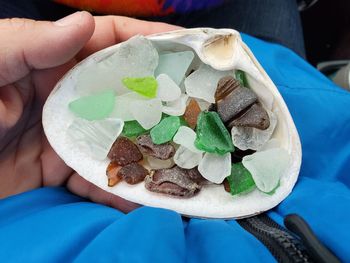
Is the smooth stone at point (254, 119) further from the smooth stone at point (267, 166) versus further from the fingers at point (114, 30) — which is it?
the fingers at point (114, 30)

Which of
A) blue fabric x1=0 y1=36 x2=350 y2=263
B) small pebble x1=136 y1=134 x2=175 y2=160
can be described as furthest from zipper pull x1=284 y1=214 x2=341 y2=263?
small pebble x1=136 y1=134 x2=175 y2=160

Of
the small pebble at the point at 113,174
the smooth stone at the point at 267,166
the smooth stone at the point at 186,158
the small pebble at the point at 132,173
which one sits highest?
the smooth stone at the point at 267,166

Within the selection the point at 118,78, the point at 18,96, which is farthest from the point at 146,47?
the point at 18,96

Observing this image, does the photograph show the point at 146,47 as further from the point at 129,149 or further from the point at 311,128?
the point at 311,128

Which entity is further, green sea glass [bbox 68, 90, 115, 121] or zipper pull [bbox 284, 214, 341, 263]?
green sea glass [bbox 68, 90, 115, 121]

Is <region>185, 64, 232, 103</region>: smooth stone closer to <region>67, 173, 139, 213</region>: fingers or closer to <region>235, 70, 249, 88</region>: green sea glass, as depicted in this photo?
<region>235, 70, 249, 88</region>: green sea glass

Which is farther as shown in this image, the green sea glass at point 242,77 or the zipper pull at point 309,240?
the green sea glass at point 242,77

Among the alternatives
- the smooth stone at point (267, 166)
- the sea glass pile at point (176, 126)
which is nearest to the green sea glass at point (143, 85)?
the sea glass pile at point (176, 126)
